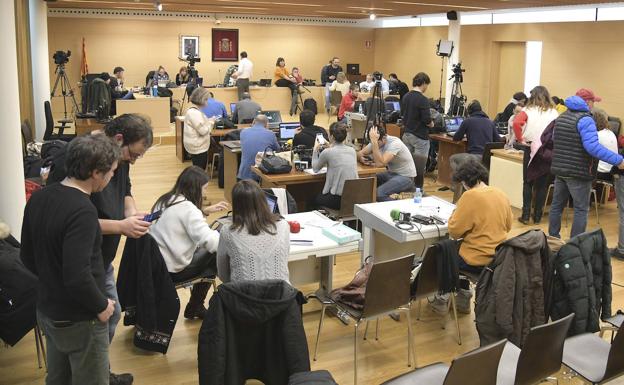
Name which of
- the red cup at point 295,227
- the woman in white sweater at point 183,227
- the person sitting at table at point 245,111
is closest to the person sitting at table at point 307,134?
the person sitting at table at point 245,111

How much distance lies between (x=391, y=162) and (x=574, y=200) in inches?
71.0

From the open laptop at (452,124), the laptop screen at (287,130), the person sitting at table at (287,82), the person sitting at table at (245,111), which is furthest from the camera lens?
the person sitting at table at (287,82)

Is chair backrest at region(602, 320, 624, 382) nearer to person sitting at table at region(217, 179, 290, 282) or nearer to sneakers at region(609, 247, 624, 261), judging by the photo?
person sitting at table at region(217, 179, 290, 282)

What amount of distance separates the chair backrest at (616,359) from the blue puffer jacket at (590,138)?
2.92 meters

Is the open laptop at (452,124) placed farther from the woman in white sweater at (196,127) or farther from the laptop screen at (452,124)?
the woman in white sweater at (196,127)

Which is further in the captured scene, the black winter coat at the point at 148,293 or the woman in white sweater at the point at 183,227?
the woman in white sweater at the point at 183,227

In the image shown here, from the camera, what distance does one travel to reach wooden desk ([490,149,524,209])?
7.52 m

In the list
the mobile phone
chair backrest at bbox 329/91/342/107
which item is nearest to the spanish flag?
chair backrest at bbox 329/91/342/107

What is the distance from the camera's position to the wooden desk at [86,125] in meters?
10.3

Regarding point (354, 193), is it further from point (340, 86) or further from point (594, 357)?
point (340, 86)

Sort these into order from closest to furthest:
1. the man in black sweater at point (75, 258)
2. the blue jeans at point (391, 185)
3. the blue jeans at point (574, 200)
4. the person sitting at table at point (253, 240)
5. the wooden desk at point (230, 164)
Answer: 1. the man in black sweater at point (75, 258)
2. the person sitting at table at point (253, 240)
3. the blue jeans at point (574, 200)
4. the blue jeans at point (391, 185)
5. the wooden desk at point (230, 164)

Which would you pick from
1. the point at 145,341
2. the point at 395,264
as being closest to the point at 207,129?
the point at 145,341

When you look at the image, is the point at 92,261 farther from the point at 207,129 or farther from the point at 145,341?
the point at 207,129

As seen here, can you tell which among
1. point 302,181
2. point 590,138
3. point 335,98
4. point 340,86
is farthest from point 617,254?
point 335,98
